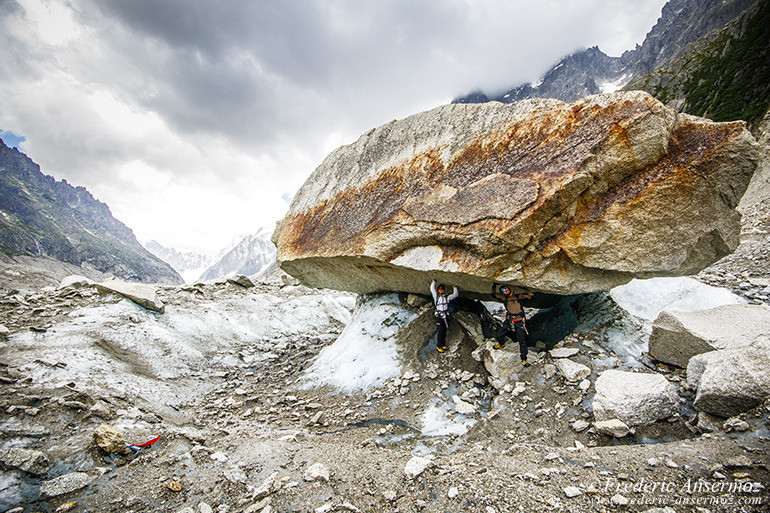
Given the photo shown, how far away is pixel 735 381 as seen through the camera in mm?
3814

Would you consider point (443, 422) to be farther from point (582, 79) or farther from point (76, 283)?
point (582, 79)

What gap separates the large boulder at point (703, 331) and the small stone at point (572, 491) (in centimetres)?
399

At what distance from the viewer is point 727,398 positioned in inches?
152

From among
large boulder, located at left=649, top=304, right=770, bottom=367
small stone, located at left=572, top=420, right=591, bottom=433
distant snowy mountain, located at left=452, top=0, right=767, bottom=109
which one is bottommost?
small stone, located at left=572, top=420, right=591, bottom=433

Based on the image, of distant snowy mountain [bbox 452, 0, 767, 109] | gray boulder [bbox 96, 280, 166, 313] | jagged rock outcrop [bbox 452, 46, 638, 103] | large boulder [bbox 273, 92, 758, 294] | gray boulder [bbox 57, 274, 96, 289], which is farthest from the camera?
jagged rock outcrop [bbox 452, 46, 638, 103]

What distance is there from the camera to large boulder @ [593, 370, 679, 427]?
4258 mm

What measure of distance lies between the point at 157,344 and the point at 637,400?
36.6 ft

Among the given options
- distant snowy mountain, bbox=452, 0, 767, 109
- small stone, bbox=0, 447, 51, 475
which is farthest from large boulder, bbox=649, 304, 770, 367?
distant snowy mountain, bbox=452, 0, 767, 109

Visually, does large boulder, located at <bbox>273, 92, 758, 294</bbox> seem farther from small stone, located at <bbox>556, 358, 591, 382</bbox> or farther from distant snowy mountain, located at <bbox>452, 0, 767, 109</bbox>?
distant snowy mountain, located at <bbox>452, 0, 767, 109</bbox>

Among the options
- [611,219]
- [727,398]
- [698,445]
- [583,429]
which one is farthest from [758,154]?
[583,429]

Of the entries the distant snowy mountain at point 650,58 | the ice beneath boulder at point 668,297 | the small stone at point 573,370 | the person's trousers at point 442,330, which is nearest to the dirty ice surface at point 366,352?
the person's trousers at point 442,330

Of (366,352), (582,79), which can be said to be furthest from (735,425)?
(582,79)

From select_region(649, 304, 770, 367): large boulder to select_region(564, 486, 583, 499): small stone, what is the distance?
157 inches

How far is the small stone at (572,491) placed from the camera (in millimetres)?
3049
